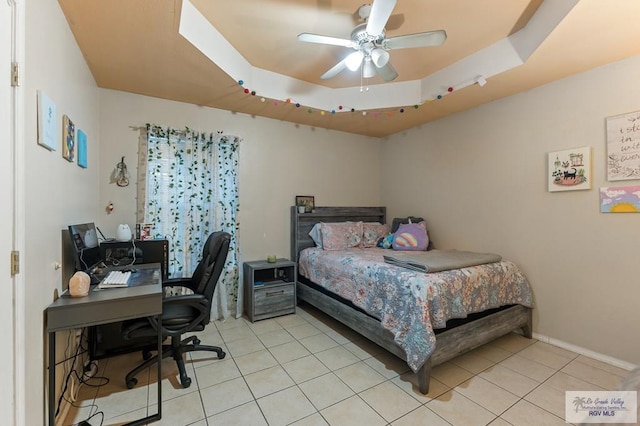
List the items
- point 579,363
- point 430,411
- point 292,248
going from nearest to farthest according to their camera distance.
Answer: point 430,411 < point 579,363 < point 292,248

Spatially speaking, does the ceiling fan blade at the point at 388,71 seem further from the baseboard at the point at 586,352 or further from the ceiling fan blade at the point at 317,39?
the baseboard at the point at 586,352

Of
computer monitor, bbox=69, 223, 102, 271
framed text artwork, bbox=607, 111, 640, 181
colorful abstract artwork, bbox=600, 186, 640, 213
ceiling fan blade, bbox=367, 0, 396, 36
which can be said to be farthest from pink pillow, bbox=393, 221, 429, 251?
computer monitor, bbox=69, 223, 102, 271

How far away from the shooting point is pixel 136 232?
2885 millimetres

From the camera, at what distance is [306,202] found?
3.95 metres

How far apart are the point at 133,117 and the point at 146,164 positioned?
499mm

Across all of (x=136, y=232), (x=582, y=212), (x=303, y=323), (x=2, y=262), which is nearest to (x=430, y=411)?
(x=303, y=323)

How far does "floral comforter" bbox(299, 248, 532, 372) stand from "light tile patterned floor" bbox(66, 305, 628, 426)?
330mm

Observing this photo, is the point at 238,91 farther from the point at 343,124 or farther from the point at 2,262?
the point at 2,262

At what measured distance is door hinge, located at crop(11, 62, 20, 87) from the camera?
3.87 feet

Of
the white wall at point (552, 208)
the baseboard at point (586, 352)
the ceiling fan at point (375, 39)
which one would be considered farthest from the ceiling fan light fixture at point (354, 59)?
the baseboard at point (586, 352)

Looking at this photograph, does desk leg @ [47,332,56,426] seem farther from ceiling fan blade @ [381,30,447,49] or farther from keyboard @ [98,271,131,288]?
ceiling fan blade @ [381,30,447,49]

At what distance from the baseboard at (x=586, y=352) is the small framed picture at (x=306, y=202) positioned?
2.85 metres

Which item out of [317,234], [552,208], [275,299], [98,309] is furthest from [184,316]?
[552,208]

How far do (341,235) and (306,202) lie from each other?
0.69m
